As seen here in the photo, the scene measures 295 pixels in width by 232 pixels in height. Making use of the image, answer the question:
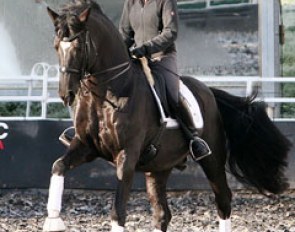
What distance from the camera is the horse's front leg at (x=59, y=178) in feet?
26.9

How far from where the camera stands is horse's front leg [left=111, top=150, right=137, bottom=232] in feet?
27.0

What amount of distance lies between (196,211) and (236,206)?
65cm

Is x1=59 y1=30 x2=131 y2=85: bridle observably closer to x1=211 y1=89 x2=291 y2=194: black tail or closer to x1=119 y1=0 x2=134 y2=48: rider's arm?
x1=119 y1=0 x2=134 y2=48: rider's arm

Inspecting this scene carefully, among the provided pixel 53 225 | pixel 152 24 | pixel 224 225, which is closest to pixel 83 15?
pixel 152 24

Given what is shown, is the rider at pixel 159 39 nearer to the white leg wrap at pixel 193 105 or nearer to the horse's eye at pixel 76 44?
the white leg wrap at pixel 193 105

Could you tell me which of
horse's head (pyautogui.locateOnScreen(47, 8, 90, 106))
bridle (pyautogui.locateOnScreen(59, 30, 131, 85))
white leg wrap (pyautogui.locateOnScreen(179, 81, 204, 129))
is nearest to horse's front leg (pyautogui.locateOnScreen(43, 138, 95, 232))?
bridle (pyautogui.locateOnScreen(59, 30, 131, 85))

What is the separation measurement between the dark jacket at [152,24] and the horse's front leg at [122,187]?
1.03m

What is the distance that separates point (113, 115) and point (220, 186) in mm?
2155

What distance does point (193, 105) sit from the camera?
9.53 metres

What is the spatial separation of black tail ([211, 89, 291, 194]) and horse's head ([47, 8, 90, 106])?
269 cm

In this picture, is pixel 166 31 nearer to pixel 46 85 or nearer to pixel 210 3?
pixel 46 85

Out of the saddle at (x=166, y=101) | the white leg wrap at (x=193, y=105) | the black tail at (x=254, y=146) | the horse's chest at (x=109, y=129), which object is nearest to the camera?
the horse's chest at (x=109, y=129)

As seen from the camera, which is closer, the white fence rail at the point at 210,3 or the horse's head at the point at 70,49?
the horse's head at the point at 70,49

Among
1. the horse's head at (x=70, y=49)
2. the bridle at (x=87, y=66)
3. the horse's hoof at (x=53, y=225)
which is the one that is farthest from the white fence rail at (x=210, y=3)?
the horse's hoof at (x=53, y=225)
